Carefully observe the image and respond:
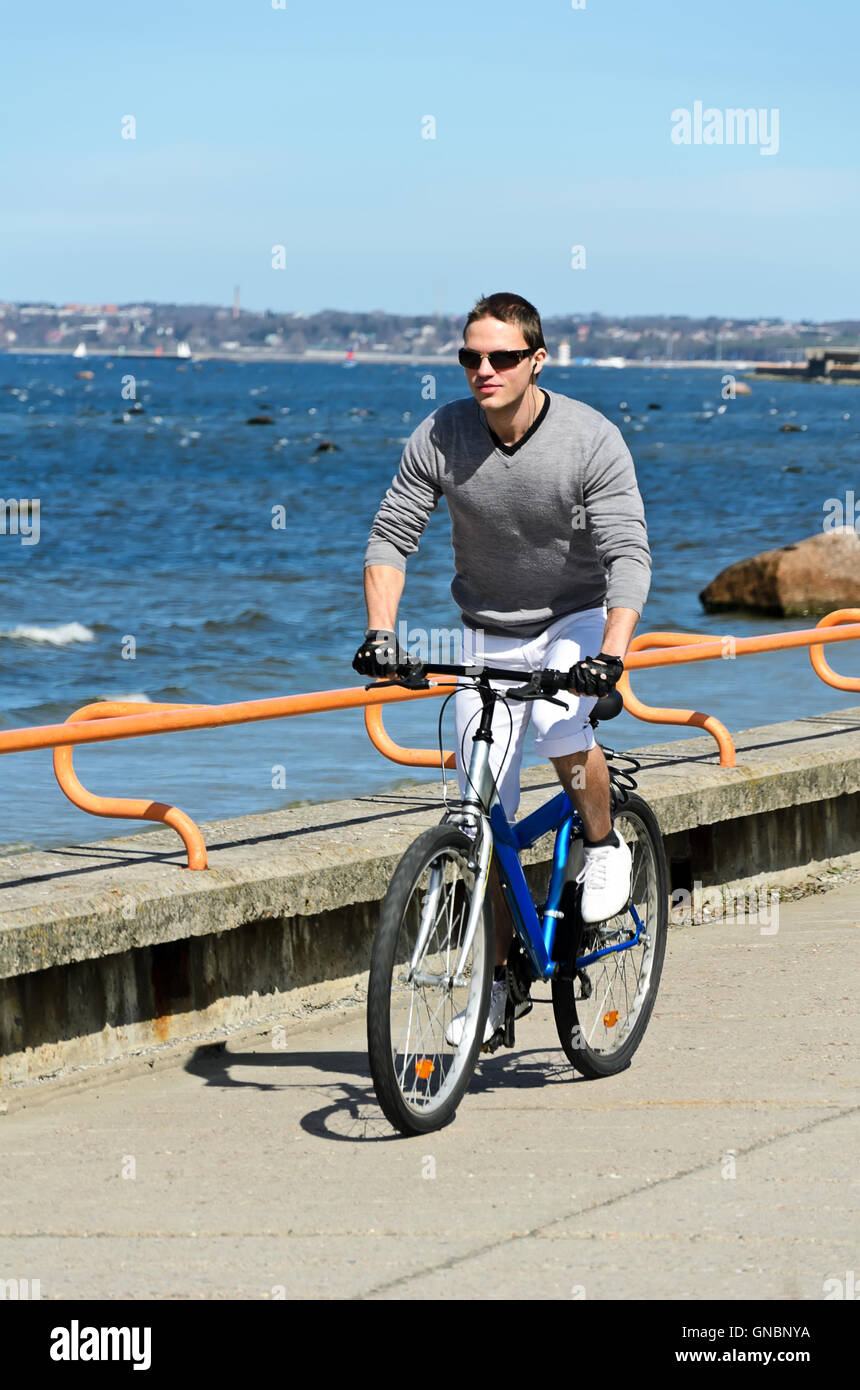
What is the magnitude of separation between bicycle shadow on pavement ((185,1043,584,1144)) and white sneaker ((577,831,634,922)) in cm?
52

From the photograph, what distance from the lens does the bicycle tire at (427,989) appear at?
418 cm

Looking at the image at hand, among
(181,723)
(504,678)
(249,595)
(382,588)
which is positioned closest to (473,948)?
(504,678)

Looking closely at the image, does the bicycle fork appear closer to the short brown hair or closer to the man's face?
the man's face

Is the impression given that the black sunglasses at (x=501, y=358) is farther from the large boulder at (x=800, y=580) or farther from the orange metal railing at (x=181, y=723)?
the large boulder at (x=800, y=580)

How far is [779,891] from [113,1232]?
12.9 feet

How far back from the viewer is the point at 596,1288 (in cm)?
350

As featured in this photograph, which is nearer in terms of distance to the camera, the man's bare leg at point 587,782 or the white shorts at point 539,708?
the white shorts at point 539,708

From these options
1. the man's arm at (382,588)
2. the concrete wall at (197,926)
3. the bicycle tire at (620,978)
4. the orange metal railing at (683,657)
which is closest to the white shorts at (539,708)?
the man's arm at (382,588)

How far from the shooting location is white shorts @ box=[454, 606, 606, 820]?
4.61 m

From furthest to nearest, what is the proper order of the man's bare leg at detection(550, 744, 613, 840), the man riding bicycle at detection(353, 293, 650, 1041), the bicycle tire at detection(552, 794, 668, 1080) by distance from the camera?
the bicycle tire at detection(552, 794, 668, 1080), the man's bare leg at detection(550, 744, 613, 840), the man riding bicycle at detection(353, 293, 650, 1041)

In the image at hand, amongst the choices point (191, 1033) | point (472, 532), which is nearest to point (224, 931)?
point (191, 1033)

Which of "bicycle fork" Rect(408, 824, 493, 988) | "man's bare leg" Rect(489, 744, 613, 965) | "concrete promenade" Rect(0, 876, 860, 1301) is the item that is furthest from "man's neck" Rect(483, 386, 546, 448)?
"concrete promenade" Rect(0, 876, 860, 1301)

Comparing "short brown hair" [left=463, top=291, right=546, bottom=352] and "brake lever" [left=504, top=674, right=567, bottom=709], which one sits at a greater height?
"short brown hair" [left=463, top=291, right=546, bottom=352]

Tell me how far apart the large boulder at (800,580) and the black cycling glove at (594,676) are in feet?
67.6
